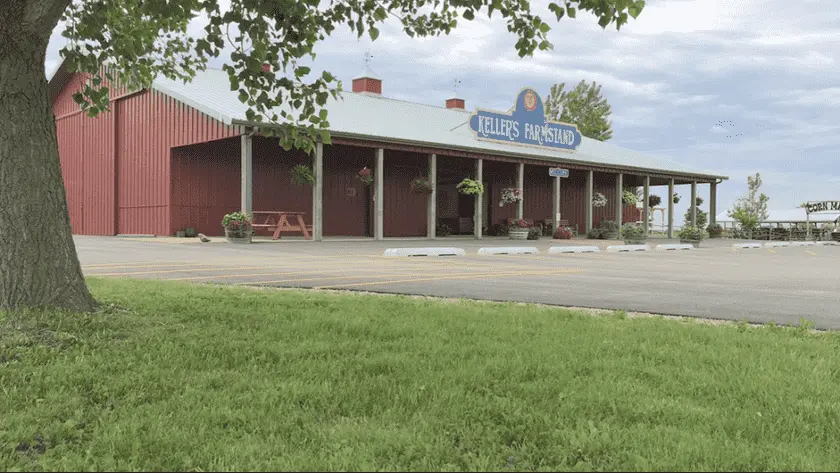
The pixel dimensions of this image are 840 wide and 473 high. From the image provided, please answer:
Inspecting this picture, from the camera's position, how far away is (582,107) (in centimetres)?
5828

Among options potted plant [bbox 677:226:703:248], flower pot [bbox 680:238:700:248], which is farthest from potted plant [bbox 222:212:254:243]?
potted plant [bbox 677:226:703:248]

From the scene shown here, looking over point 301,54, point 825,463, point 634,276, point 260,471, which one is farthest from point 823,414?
point 634,276

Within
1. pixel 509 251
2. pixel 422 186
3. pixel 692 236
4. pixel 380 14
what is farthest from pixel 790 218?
pixel 380 14

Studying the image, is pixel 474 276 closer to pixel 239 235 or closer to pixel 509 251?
pixel 509 251

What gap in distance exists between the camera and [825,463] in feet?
8.47

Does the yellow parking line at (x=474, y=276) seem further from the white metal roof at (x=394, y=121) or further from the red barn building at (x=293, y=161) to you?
the white metal roof at (x=394, y=121)

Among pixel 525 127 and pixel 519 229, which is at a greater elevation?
pixel 525 127

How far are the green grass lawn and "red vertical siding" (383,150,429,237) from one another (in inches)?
878

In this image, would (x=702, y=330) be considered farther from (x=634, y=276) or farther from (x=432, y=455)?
(x=634, y=276)

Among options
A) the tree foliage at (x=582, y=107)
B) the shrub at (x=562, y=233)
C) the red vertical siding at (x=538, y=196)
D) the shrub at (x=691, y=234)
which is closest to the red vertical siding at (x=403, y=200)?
the shrub at (x=562, y=233)

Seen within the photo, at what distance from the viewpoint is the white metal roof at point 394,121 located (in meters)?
20.9

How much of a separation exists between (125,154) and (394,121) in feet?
34.8

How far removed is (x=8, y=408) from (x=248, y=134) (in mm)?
15756

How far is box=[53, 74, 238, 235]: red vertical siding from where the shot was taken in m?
21.9
